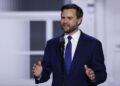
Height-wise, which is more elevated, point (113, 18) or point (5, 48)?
point (113, 18)

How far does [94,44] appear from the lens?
317cm

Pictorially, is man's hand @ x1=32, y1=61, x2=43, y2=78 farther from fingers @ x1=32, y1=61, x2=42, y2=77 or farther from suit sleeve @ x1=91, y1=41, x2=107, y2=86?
suit sleeve @ x1=91, y1=41, x2=107, y2=86

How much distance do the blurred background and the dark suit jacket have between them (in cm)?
150

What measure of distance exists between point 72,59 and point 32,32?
1.74 meters

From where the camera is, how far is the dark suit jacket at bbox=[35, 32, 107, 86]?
3.08m

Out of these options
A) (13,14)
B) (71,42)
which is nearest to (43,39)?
(13,14)

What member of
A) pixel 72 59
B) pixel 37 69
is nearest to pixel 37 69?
pixel 37 69

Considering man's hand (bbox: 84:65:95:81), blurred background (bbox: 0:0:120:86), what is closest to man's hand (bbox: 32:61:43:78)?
man's hand (bbox: 84:65:95:81)

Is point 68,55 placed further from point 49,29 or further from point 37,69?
point 49,29

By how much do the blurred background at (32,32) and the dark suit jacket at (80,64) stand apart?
150cm

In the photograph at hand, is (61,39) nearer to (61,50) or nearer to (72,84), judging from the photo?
(61,50)

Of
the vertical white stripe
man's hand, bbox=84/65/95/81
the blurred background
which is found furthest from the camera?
the vertical white stripe

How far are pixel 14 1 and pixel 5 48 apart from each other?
19.4 inches

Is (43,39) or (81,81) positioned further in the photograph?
(43,39)
